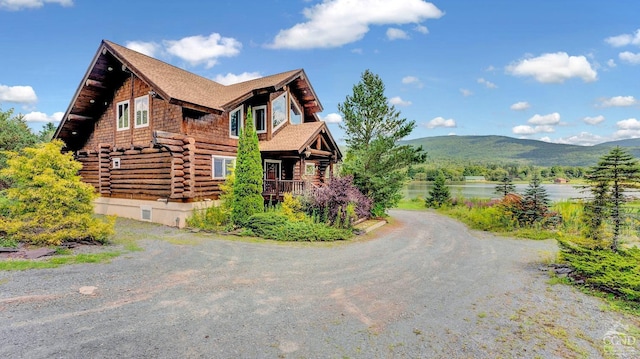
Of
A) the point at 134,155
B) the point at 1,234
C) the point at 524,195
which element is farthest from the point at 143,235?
the point at 524,195

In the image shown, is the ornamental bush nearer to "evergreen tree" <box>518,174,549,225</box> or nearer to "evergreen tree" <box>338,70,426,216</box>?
"evergreen tree" <box>338,70,426,216</box>

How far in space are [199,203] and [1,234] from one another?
6.86 m

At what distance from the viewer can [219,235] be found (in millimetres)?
12875

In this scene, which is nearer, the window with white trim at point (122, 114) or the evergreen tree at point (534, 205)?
the evergreen tree at point (534, 205)

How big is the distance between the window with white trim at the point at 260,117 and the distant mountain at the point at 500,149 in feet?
303

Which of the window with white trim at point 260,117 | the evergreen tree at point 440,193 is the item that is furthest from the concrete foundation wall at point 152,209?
the evergreen tree at point 440,193

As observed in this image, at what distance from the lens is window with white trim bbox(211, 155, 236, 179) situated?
1620 centimetres

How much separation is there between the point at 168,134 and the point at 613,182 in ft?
50.5

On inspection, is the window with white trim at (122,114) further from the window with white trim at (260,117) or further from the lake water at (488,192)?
the lake water at (488,192)

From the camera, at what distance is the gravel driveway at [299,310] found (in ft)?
14.5

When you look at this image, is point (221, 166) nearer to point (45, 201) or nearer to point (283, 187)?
point (283, 187)

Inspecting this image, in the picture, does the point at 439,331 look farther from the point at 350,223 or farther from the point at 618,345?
the point at 350,223

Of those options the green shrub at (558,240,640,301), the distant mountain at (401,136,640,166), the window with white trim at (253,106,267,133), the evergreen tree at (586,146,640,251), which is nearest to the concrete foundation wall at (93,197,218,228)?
the window with white trim at (253,106,267,133)

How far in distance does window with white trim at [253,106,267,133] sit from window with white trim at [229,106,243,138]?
1.10 meters
